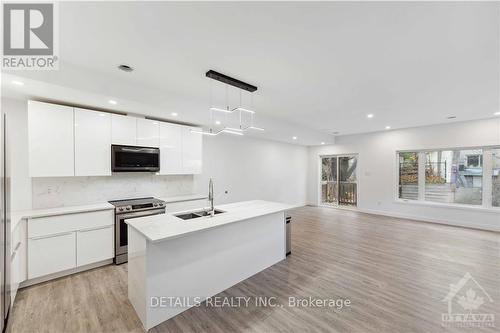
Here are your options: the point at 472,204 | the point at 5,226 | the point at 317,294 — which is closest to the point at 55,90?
the point at 5,226

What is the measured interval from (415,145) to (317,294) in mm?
5888

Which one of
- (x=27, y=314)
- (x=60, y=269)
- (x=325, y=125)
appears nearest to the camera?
(x=27, y=314)

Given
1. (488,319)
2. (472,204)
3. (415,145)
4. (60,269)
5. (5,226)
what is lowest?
(488,319)

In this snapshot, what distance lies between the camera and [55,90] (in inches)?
102

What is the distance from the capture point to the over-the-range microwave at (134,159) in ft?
11.1

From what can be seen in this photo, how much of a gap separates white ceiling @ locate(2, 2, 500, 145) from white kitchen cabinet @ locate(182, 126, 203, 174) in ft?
2.01

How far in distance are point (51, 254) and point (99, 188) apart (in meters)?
1.17

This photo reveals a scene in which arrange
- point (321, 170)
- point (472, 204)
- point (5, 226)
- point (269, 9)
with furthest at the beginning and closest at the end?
point (321, 170) < point (472, 204) < point (5, 226) < point (269, 9)

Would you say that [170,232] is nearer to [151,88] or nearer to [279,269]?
[279,269]

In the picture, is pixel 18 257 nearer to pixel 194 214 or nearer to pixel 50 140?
pixel 50 140

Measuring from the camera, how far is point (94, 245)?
3016 millimetres

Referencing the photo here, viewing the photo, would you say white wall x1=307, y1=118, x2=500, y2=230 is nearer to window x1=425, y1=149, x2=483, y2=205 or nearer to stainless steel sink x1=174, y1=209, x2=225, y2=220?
window x1=425, y1=149, x2=483, y2=205

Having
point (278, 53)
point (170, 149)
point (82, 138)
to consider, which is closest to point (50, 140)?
point (82, 138)

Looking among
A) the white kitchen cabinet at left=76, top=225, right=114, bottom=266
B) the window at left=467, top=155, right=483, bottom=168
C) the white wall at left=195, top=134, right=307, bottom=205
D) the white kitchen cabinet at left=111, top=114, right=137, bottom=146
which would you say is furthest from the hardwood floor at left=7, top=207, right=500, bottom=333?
the white wall at left=195, top=134, right=307, bottom=205
